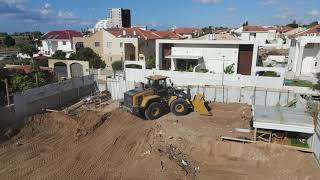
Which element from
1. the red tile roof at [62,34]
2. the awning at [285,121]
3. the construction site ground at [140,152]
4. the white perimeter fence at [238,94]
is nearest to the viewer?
the construction site ground at [140,152]

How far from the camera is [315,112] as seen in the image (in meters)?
13.1

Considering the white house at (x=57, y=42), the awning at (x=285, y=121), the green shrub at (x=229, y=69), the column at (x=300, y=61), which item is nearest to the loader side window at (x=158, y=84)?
the awning at (x=285, y=121)

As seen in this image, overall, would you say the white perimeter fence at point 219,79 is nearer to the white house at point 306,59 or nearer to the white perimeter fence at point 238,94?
the white perimeter fence at point 238,94

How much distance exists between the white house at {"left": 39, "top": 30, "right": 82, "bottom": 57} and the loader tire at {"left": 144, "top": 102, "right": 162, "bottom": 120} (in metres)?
34.0

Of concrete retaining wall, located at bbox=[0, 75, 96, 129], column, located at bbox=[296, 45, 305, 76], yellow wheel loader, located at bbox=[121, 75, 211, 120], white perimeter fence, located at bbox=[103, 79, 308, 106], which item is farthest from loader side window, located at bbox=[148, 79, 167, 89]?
column, located at bbox=[296, 45, 305, 76]

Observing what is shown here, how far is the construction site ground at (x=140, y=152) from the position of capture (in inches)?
439

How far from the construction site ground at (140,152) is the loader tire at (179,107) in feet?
1.35

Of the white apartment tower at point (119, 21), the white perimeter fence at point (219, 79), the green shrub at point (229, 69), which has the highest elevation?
the white apartment tower at point (119, 21)

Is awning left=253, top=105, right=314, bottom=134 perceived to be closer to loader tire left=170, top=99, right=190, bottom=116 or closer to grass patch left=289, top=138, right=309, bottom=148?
grass patch left=289, top=138, right=309, bottom=148

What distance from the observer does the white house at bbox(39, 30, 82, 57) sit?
4733 cm

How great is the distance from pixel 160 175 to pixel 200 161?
2407 mm

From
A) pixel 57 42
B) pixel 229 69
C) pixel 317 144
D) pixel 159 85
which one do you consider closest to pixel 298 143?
pixel 317 144

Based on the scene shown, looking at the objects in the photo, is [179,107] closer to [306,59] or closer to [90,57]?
[306,59]

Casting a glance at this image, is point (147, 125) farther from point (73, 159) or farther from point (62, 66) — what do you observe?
point (62, 66)
